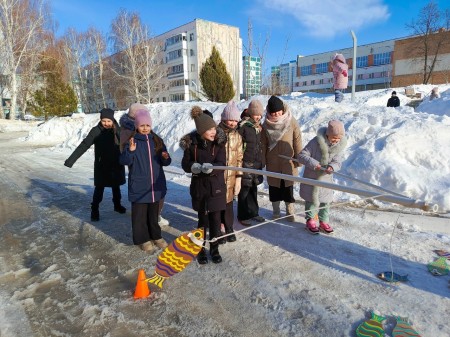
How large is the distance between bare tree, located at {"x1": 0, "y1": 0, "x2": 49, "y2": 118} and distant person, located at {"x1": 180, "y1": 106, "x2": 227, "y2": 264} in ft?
109

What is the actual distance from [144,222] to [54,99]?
31.1m

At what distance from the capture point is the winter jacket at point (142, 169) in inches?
140

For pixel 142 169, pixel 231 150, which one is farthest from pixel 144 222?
pixel 231 150

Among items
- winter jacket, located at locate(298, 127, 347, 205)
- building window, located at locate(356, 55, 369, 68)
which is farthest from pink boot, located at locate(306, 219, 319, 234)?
building window, located at locate(356, 55, 369, 68)

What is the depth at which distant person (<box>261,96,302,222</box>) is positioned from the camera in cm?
409

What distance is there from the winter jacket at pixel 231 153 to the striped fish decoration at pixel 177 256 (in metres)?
0.90

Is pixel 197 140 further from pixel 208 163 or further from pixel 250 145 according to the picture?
pixel 250 145

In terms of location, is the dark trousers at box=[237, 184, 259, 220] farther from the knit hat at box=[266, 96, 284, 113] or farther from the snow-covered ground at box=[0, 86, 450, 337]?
the knit hat at box=[266, 96, 284, 113]

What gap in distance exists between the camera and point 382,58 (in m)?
60.7

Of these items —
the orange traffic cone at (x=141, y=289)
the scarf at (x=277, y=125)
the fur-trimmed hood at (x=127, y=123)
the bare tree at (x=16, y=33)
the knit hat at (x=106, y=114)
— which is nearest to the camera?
the orange traffic cone at (x=141, y=289)

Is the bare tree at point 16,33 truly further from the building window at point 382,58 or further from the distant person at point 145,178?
the building window at point 382,58

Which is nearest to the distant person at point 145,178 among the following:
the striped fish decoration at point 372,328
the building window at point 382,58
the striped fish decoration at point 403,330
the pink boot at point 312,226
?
the pink boot at point 312,226

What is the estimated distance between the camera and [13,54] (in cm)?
2914

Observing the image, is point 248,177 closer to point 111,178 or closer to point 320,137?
point 320,137
